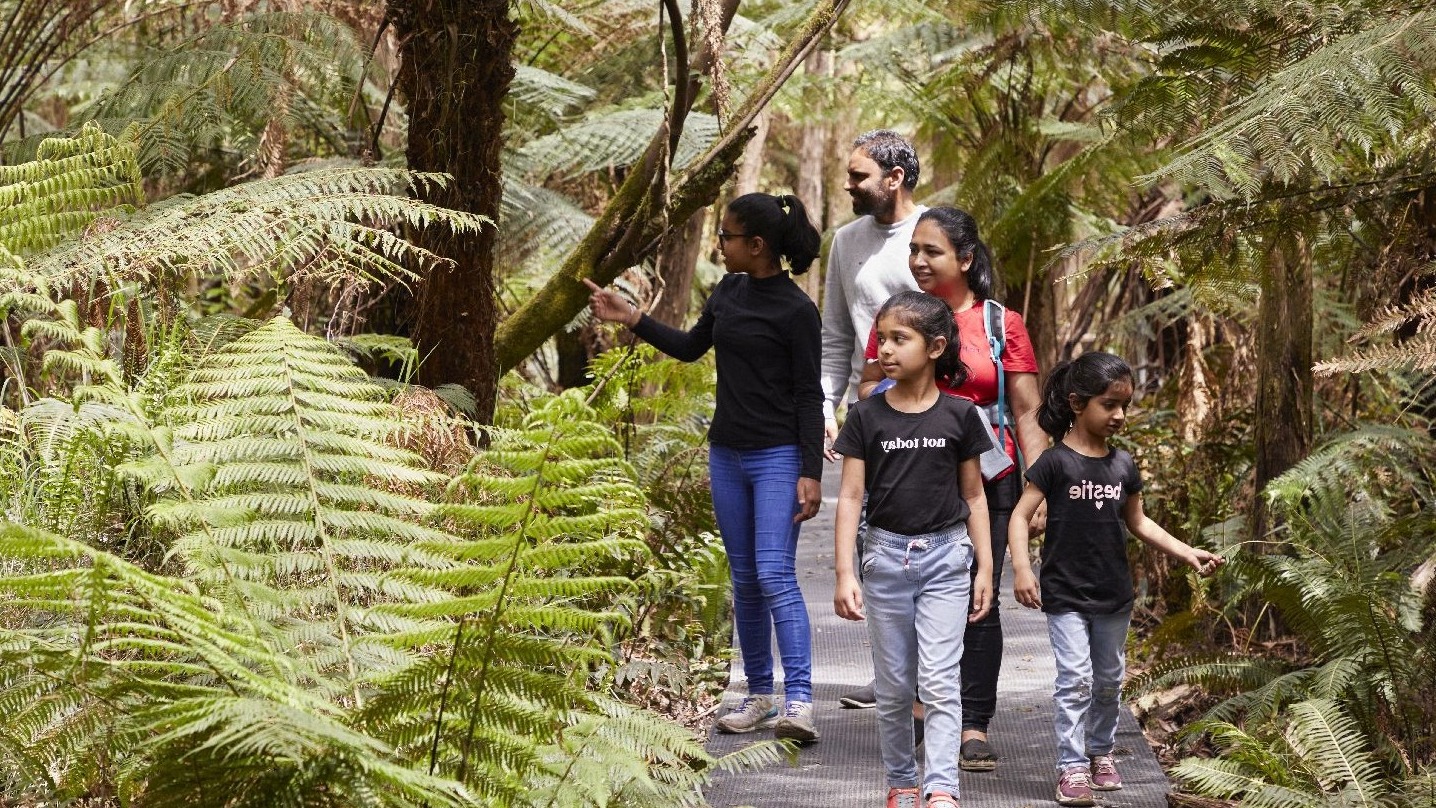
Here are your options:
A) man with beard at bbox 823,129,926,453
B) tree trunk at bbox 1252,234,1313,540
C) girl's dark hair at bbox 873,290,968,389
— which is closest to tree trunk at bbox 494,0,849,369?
man with beard at bbox 823,129,926,453

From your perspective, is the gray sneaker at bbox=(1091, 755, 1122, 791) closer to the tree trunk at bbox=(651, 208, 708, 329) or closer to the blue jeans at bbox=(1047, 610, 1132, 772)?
the blue jeans at bbox=(1047, 610, 1132, 772)

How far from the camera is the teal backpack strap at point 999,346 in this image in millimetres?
4152

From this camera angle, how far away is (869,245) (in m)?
4.60

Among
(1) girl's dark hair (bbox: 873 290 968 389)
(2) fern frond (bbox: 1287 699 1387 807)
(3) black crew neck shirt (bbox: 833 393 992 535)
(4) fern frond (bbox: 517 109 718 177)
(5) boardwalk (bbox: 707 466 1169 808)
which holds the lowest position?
(5) boardwalk (bbox: 707 466 1169 808)

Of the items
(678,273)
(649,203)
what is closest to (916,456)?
(649,203)

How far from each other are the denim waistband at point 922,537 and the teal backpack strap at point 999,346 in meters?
0.50

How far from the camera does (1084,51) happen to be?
8.12 m

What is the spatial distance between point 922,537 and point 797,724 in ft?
2.99

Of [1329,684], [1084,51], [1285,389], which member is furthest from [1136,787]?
[1084,51]

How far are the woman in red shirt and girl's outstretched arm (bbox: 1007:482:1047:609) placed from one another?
14 cm

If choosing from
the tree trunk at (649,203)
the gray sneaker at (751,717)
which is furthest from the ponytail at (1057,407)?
the tree trunk at (649,203)

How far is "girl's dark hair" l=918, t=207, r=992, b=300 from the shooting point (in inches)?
163

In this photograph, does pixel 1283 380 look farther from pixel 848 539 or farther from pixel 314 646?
pixel 314 646

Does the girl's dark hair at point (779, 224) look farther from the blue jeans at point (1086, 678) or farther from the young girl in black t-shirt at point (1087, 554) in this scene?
the blue jeans at point (1086, 678)
